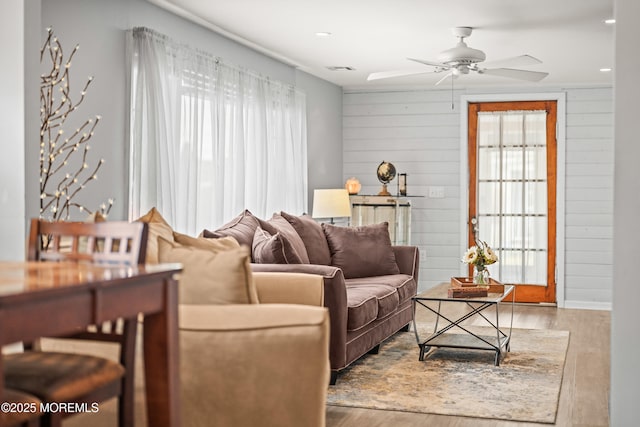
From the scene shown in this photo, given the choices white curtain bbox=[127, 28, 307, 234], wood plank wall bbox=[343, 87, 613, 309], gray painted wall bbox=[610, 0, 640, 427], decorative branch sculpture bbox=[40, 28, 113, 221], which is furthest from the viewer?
wood plank wall bbox=[343, 87, 613, 309]

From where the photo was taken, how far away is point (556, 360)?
5512 millimetres

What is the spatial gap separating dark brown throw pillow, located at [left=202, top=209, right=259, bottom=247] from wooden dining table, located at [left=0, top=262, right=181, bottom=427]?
2.64 metres

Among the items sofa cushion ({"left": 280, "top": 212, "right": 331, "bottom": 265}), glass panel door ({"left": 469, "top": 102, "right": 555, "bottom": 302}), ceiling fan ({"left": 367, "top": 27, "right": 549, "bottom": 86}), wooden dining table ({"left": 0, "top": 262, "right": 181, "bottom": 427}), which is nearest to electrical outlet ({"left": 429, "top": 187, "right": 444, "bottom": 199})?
glass panel door ({"left": 469, "top": 102, "right": 555, "bottom": 302})

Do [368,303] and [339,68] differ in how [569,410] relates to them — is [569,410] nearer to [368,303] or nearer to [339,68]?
[368,303]

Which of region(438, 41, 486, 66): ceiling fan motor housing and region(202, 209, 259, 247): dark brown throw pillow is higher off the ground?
region(438, 41, 486, 66): ceiling fan motor housing

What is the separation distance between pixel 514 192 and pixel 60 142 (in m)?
5.67

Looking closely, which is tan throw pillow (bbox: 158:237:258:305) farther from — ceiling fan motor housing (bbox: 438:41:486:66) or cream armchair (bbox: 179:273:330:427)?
ceiling fan motor housing (bbox: 438:41:486:66)

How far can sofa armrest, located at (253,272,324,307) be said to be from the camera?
417 centimetres

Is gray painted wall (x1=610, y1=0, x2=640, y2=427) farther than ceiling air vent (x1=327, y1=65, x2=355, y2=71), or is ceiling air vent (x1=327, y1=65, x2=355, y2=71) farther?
ceiling air vent (x1=327, y1=65, x2=355, y2=71)

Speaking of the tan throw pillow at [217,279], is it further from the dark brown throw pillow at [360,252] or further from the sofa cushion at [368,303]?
the dark brown throw pillow at [360,252]

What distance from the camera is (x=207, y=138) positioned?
5832mm

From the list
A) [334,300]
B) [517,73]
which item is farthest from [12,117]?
[517,73]

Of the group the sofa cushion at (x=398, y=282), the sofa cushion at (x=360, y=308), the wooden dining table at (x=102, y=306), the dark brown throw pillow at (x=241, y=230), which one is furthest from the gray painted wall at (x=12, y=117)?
the sofa cushion at (x=398, y=282)

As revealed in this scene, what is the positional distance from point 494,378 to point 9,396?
11.5 feet
